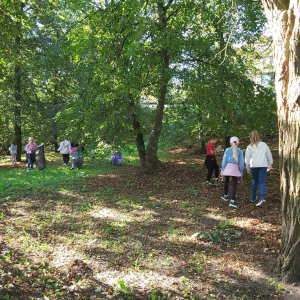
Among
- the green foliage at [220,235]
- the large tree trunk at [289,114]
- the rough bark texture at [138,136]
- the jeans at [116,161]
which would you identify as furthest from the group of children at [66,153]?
the large tree trunk at [289,114]

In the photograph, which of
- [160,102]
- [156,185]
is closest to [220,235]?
[156,185]

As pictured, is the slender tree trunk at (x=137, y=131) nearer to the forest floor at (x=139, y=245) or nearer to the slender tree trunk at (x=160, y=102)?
the slender tree trunk at (x=160, y=102)

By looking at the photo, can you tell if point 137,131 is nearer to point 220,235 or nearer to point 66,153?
point 66,153

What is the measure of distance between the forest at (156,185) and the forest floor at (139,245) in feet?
0.07

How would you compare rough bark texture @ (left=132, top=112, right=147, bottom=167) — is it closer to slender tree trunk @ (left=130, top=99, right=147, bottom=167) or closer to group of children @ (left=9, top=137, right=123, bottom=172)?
slender tree trunk @ (left=130, top=99, right=147, bottom=167)

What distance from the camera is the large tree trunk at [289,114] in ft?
11.0

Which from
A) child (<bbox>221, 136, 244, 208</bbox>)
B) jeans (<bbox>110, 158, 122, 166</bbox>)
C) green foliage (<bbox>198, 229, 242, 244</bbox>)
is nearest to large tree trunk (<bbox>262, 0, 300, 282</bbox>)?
green foliage (<bbox>198, 229, 242, 244</bbox>)

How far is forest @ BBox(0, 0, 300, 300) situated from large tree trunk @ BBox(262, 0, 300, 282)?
0.6 inches

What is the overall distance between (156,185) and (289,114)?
650 centimetres

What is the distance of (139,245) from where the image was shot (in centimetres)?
486

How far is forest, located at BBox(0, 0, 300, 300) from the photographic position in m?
3.60

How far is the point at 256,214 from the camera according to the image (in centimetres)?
633

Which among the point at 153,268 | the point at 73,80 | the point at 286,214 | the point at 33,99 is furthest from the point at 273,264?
the point at 33,99

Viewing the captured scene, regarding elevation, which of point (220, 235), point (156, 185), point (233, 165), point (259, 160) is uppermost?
point (259, 160)
